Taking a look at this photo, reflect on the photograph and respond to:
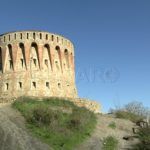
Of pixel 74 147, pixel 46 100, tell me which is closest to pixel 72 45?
pixel 46 100

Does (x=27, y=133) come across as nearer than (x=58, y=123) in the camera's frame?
Yes

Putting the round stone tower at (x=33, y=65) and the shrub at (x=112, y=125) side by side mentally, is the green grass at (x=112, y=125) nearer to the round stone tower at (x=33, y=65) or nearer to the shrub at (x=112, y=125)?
the shrub at (x=112, y=125)

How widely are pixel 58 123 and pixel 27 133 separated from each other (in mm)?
3809

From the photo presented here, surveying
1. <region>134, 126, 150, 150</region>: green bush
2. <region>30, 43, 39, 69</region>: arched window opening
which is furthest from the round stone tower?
<region>134, 126, 150, 150</region>: green bush

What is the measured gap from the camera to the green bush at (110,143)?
32141 millimetres

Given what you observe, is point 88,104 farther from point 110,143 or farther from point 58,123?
point 110,143

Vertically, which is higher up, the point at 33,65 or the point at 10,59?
the point at 10,59

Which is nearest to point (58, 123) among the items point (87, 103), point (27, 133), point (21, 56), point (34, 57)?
point (27, 133)

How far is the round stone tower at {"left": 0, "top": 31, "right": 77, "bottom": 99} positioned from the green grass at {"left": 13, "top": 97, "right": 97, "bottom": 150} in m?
9.32

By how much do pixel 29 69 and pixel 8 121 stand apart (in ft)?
59.0

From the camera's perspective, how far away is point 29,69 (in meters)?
49.4

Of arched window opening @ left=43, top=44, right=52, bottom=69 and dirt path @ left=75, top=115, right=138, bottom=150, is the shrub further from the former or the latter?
arched window opening @ left=43, top=44, right=52, bottom=69

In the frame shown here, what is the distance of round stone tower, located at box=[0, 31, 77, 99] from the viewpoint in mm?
48781

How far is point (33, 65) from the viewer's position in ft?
164
